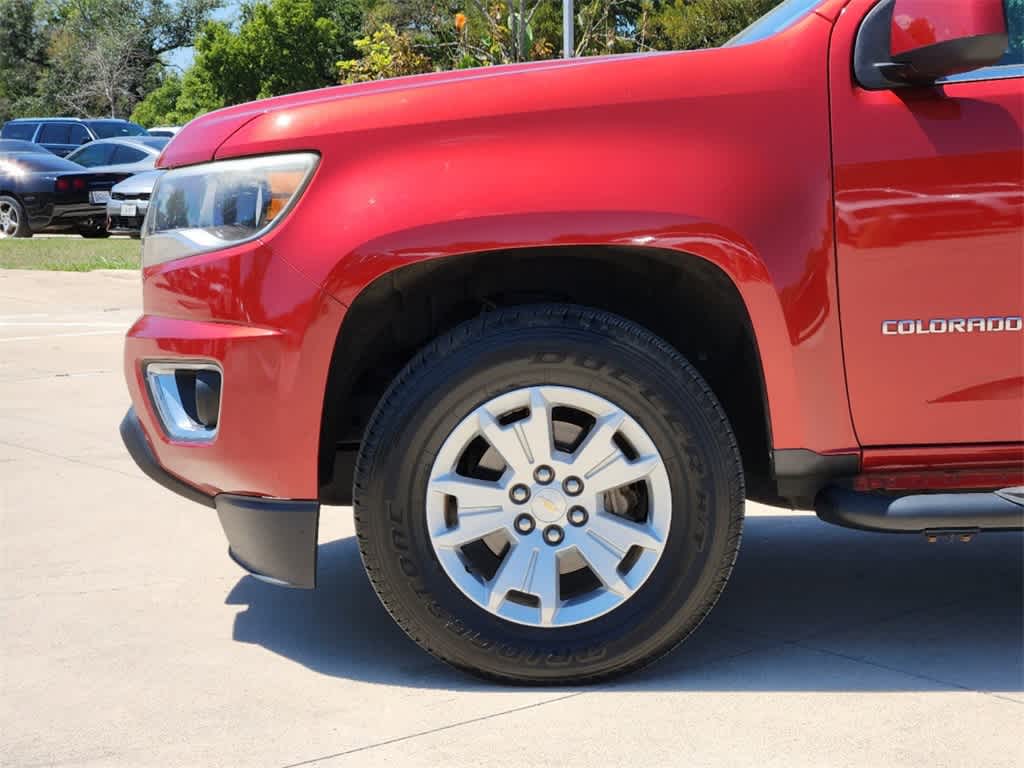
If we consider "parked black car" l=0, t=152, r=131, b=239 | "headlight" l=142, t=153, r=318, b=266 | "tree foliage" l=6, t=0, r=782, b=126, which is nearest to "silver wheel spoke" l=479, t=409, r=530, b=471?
"headlight" l=142, t=153, r=318, b=266

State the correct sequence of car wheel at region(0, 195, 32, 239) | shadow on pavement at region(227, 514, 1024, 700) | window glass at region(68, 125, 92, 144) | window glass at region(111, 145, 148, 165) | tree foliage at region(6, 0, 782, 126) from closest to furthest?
shadow on pavement at region(227, 514, 1024, 700) < car wheel at region(0, 195, 32, 239) < window glass at region(111, 145, 148, 165) < window glass at region(68, 125, 92, 144) < tree foliage at region(6, 0, 782, 126)

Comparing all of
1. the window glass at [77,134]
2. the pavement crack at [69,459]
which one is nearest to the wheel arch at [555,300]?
the pavement crack at [69,459]

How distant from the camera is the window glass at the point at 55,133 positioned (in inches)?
1040

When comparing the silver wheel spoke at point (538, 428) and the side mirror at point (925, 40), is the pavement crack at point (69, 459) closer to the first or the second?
the silver wheel spoke at point (538, 428)

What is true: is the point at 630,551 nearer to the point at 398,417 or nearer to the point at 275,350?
the point at 398,417

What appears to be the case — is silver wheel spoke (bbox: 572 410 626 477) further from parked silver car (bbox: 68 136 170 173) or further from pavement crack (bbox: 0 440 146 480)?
parked silver car (bbox: 68 136 170 173)

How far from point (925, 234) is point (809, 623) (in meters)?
1.17

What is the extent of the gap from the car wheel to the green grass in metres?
1.04

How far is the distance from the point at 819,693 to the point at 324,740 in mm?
1096

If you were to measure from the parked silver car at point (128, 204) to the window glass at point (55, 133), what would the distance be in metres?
7.69

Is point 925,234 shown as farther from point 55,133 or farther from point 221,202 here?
point 55,133

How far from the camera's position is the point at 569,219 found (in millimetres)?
3152

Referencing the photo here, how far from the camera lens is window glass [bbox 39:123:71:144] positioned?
86.6 feet

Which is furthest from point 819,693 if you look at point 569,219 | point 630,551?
point 569,219
